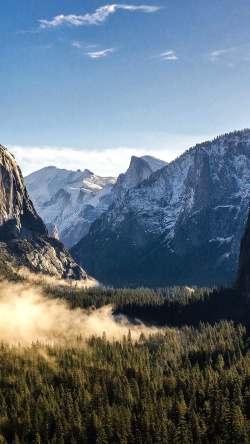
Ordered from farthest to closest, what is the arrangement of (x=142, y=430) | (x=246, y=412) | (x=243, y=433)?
(x=246, y=412)
(x=142, y=430)
(x=243, y=433)

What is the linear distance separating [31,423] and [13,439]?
8444mm

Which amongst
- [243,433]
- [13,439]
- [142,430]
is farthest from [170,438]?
[13,439]

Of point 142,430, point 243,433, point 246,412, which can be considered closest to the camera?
point 243,433

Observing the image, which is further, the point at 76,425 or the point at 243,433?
the point at 76,425

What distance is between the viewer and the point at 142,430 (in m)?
182

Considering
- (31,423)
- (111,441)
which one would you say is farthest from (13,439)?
(111,441)

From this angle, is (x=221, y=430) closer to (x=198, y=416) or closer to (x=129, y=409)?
(x=198, y=416)

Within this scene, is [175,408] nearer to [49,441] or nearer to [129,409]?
[129,409]

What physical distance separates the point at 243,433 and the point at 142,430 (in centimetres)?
3389

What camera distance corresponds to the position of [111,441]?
18000cm

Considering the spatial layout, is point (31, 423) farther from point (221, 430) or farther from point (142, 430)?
point (221, 430)

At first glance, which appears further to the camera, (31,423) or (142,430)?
(31,423)

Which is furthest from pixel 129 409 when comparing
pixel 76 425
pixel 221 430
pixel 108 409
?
pixel 221 430

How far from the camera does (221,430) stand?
18138 centimetres
